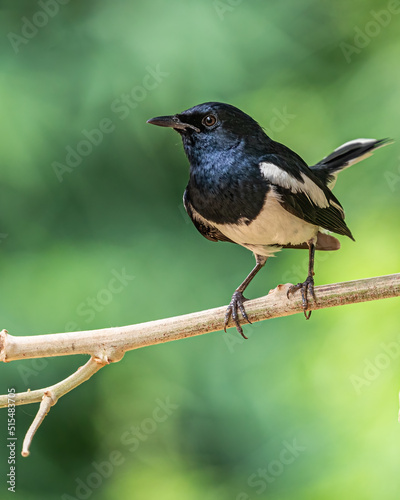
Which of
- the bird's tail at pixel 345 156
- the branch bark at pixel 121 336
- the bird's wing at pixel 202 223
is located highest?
the bird's tail at pixel 345 156

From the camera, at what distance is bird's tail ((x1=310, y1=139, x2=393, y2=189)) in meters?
1.86

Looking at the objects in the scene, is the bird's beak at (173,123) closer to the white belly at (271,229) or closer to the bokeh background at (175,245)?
the white belly at (271,229)

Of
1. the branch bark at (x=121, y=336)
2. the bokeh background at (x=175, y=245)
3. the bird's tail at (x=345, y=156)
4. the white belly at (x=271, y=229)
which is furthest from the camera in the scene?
the bokeh background at (x=175, y=245)

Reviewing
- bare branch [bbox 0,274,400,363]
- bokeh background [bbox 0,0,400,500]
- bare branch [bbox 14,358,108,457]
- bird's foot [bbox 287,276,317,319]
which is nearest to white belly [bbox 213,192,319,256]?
bird's foot [bbox 287,276,317,319]

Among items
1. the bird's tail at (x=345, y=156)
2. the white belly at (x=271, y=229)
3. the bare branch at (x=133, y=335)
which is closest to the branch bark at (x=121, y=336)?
the bare branch at (x=133, y=335)

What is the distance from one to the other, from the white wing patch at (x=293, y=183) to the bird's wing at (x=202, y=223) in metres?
0.21

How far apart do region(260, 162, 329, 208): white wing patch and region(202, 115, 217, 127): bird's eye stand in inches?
6.1

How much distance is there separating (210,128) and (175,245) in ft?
4.54

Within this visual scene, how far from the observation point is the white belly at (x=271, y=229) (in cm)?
151

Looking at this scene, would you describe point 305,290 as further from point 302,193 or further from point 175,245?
point 175,245

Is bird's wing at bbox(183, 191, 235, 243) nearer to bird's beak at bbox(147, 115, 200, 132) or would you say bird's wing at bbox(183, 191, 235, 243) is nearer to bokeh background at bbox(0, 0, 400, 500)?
bird's beak at bbox(147, 115, 200, 132)

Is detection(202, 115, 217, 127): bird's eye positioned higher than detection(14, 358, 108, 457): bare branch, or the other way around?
detection(202, 115, 217, 127): bird's eye

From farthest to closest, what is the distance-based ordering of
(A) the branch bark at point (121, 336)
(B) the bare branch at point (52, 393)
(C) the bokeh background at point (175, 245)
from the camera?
1. (C) the bokeh background at point (175, 245)
2. (A) the branch bark at point (121, 336)
3. (B) the bare branch at point (52, 393)

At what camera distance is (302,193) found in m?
1.55
